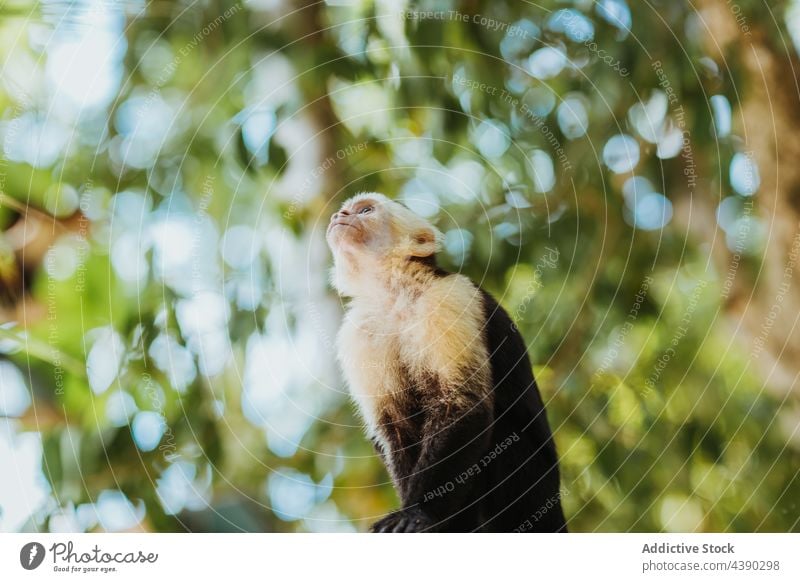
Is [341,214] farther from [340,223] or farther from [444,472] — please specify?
[444,472]

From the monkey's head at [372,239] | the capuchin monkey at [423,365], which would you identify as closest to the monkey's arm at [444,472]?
the capuchin monkey at [423,365]

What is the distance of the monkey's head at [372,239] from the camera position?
28.2 inches

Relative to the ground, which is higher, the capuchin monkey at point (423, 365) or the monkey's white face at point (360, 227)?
the monkey's white face at point (360, 227)

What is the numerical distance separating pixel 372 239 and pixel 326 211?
5.9 inches

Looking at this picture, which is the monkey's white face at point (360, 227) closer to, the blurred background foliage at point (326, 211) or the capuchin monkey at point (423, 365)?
the capuchin monkey at point (423, 365)

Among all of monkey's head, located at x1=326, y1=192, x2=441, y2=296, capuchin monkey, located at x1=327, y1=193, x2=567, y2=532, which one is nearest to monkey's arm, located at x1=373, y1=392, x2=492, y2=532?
capuchin monkey, located at x1=327, y1=193, x2=567, y2=532

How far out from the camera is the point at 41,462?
1.22m

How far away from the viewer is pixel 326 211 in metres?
0.86

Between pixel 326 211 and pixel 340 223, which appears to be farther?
pixel 326 211

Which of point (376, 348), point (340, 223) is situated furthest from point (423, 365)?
point (340, 223)

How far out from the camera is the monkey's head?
716 millimetres

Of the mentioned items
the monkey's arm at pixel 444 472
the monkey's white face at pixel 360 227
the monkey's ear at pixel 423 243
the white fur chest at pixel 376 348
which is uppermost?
the monkey's white face at pixel 360 227

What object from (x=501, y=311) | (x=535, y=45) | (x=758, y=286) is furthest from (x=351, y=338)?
(x=758, y=286)
